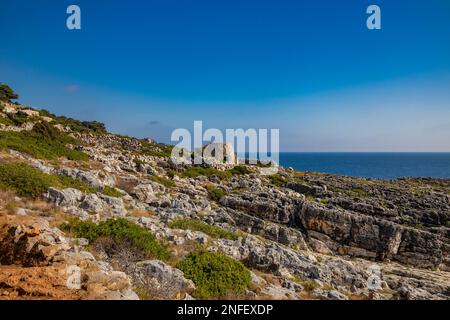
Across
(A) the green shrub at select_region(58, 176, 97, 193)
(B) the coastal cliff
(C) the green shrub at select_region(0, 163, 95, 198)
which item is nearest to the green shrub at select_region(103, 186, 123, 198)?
(B) the coastal cliff

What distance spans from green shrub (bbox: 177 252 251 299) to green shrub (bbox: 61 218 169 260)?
1.15m

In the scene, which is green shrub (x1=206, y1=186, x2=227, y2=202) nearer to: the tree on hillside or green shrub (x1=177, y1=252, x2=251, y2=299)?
green shrub (x1=177, y1=252, x2=251, y2=299)

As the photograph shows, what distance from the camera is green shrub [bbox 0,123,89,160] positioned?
2317 centimetres

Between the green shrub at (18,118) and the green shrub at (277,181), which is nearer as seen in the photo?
the green shrub at (18,118)

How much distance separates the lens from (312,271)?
45.4 ft

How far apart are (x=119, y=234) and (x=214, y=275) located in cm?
Result: 393

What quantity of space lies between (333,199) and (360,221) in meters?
7.43

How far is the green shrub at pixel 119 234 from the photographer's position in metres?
10.4

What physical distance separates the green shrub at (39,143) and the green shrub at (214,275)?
19.4 m

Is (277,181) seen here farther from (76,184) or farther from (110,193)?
(76,184)

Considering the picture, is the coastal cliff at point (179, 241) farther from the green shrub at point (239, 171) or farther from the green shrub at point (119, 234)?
the green shrub at point (239, 171)

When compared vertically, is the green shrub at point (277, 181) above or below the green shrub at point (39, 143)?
below

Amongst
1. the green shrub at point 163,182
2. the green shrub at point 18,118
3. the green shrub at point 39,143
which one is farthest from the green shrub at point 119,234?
the green shrub at point 18,118
